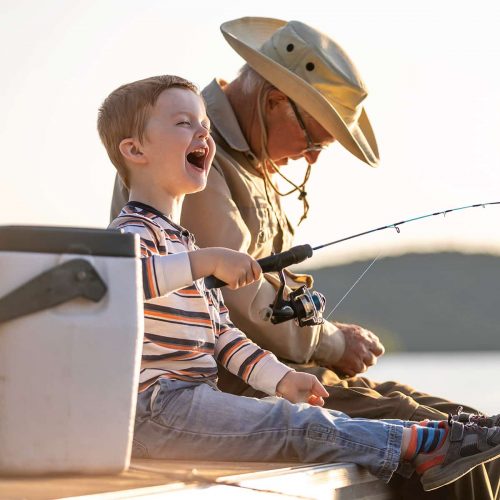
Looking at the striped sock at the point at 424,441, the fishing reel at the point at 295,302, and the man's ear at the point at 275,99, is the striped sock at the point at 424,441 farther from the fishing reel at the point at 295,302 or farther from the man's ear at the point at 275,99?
the man's ear at the point at 275,99

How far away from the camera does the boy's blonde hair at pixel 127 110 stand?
319 cm

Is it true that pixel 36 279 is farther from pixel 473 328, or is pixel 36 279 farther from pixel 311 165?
pixel 473 328

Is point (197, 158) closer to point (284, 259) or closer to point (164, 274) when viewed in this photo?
point (284, 259)

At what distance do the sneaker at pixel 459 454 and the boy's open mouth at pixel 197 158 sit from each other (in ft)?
3.00

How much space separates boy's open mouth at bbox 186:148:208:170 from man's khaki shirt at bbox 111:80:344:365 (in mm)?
490

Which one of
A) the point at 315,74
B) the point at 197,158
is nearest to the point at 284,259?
the point at 197,158

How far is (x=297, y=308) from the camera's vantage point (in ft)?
10.3

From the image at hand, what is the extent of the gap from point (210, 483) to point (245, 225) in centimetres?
156

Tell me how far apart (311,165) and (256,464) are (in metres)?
1.83

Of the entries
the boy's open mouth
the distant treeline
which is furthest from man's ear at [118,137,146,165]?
the distant treeline

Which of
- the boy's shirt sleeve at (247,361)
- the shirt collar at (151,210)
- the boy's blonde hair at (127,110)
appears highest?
the boy's blonde hair at (127,110)

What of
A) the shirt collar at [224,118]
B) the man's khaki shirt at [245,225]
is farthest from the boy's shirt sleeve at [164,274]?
the shirt collar at [224,118]

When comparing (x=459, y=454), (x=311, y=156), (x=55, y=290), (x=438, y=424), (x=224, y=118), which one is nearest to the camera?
(x=55, y=290)

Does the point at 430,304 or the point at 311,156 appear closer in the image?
the point at 311,156
